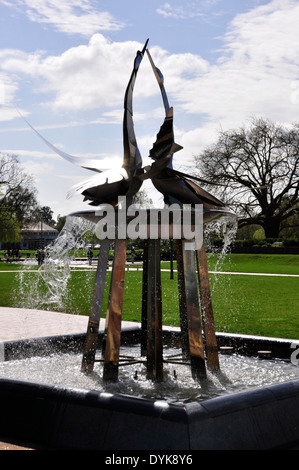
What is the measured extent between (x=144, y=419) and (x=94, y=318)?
2.37 m

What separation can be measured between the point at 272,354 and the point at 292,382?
109 inches

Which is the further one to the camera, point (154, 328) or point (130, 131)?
point (130, 131)

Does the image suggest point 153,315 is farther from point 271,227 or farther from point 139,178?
point 271,227

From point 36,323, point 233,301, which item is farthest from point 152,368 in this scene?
point 233,301

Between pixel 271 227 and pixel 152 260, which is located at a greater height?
pixel 271 227

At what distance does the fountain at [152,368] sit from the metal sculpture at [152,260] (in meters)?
0.01

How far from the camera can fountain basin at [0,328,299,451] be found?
4.27 metres

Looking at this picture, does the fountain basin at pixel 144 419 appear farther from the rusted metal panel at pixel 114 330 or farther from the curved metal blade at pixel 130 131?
the curved metal blade at pixel 130 131

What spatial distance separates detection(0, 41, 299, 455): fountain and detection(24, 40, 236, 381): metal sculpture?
0.01 meters

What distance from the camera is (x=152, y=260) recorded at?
6.30m

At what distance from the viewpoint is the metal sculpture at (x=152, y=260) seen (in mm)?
6023

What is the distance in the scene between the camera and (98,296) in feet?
21.7
